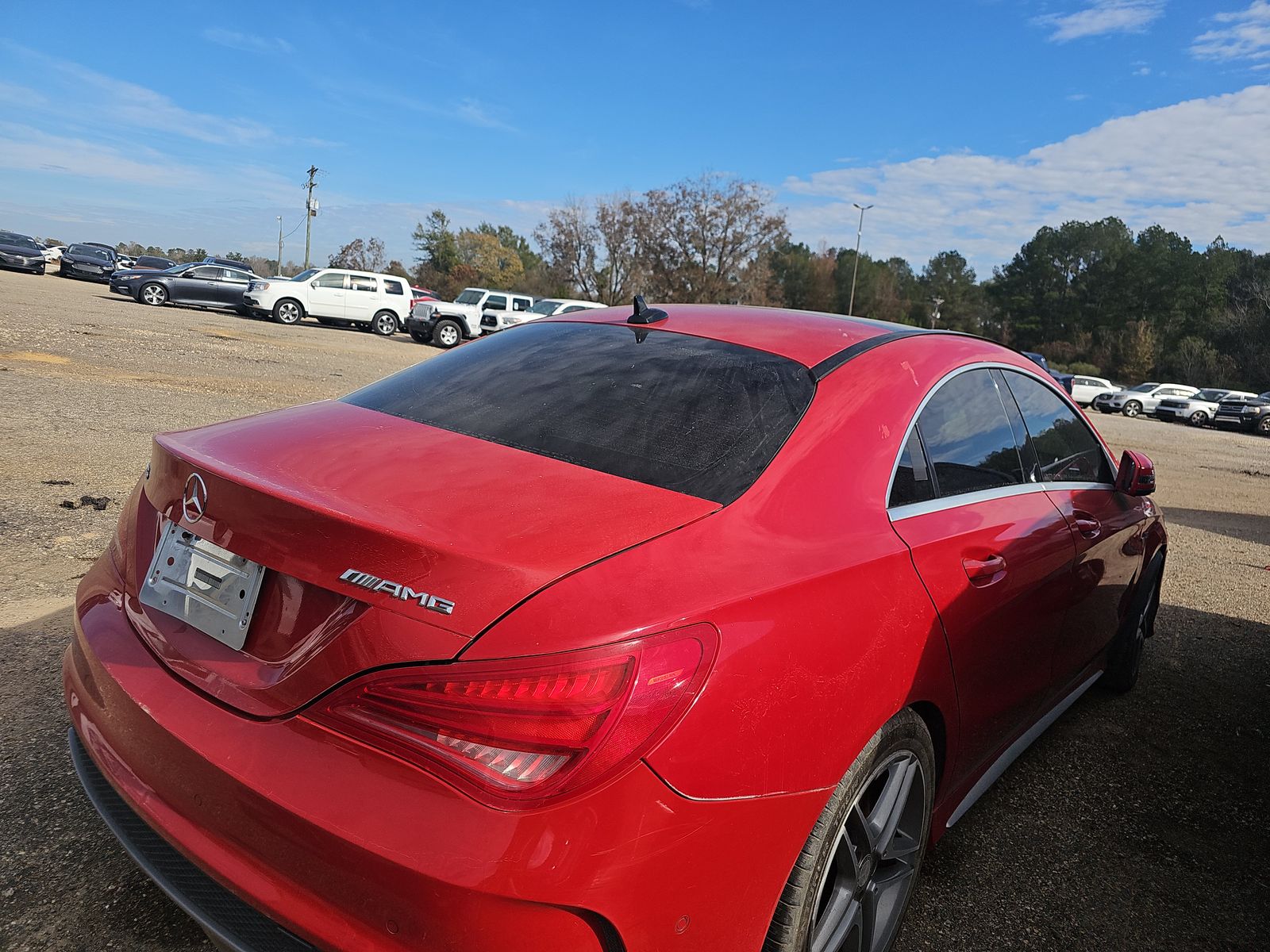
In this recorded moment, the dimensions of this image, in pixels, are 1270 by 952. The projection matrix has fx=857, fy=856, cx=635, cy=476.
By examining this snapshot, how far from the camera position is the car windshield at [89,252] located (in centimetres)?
3597

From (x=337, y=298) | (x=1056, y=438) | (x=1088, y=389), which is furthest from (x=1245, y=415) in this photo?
(x=1056, y=438)

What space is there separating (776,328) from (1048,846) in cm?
189

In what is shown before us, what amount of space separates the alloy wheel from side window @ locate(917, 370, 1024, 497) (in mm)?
772

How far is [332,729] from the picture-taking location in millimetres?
1403

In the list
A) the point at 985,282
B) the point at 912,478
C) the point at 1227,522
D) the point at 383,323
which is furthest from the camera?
the point at 985,282

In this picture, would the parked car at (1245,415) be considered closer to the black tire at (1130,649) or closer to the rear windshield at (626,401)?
the black tire at (1130,649)

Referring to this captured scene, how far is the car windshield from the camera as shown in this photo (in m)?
36.0

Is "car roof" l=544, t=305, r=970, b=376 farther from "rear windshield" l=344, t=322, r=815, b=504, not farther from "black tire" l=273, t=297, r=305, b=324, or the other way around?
"black tire" l=273, t=297, r=305, b=324

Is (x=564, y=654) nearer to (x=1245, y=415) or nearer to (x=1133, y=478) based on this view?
(x=1133, y=478)

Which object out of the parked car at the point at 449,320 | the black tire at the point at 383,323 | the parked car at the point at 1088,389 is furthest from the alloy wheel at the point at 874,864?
the parked car at the point at 1088,389

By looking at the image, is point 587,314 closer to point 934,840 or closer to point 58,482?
point 934,840

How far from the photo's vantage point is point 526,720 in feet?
4.30

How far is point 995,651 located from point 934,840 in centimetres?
53

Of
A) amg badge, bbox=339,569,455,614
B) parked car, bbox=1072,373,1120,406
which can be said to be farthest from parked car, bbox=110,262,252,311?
parked car, bbox=1072,373,1120,406
